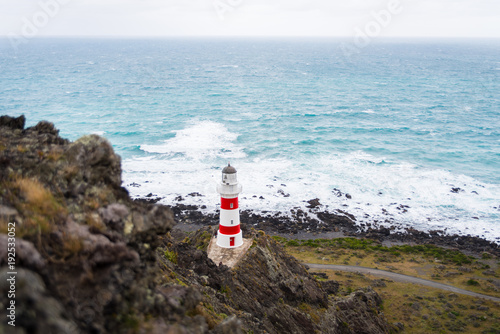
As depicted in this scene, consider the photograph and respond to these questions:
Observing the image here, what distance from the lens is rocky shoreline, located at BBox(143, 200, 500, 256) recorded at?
39.9 m

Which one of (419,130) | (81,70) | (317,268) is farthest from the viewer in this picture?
(81,70)

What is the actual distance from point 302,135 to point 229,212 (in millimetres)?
54325

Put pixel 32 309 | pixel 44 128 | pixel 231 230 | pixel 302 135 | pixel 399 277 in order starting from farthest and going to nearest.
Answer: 1. pixel 302 135
2. pixel 399 277
3. pixel 231 230
4. pixel 44 128
5. pixel 32 309

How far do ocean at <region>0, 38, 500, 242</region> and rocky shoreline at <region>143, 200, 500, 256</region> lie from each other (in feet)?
5.95

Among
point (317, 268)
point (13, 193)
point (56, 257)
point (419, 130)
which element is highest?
point (13, 193)

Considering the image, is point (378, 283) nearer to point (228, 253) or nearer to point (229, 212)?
point (228, 253)

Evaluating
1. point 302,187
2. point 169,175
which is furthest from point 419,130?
point 169,175

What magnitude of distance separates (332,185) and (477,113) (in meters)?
65.0

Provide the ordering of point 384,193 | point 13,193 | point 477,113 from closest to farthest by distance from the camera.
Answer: point 13,193
point 384,193
point 477,113

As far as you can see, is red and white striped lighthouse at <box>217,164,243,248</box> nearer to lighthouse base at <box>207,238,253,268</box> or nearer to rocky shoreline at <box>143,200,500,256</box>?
lighthouse base at <box>207,238,253,268</box>

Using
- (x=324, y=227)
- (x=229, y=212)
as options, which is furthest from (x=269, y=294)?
(x=324, y=227)

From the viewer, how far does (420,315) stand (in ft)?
86.7

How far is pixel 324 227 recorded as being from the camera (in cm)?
4297

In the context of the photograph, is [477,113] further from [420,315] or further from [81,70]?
[81,70]
